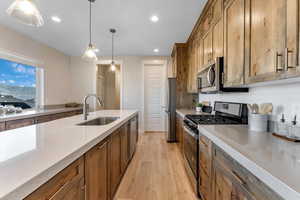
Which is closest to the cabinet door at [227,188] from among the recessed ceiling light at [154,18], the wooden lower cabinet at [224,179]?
the wooden lower cabinet at [224,179]

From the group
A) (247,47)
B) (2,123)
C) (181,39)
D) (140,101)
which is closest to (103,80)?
(140,101)

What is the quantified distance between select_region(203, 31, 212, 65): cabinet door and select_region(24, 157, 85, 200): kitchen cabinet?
7.48 feet

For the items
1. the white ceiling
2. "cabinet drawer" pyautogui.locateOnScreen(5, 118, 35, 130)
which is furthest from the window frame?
"cabinet drawer" pyautogui.locateOnScreen(5, 118, 35, 130)

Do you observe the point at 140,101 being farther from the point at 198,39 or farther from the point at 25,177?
the point at 25,177

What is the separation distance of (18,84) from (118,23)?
2.74 meters

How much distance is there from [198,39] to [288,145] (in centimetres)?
259

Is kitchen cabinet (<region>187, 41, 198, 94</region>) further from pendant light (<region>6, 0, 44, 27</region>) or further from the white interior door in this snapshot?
pendant light (<region>6, 0, 44, 27</region>)

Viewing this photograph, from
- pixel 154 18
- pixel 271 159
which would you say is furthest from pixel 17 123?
pixel 271 159

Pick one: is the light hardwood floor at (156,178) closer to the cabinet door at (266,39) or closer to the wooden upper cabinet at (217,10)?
the cabinet door at (266,39)

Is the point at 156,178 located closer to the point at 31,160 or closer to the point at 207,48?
the point at 31,160

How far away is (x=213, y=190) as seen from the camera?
139cm

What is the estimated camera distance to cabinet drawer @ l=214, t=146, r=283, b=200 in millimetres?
716

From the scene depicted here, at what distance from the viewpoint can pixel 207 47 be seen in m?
2.64

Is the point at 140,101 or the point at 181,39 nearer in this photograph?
the point at 181,39
